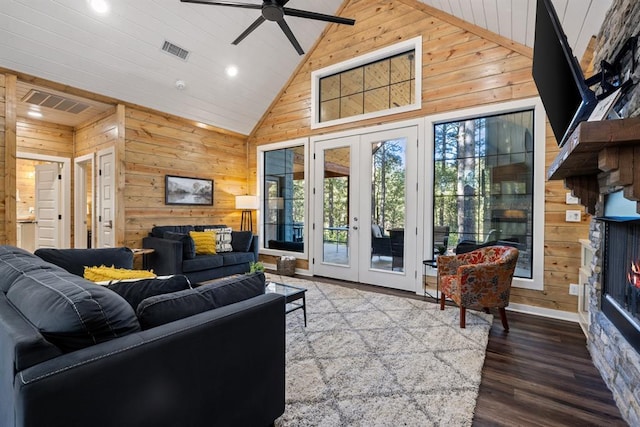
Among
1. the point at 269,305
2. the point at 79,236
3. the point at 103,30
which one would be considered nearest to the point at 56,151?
the point at 79,236

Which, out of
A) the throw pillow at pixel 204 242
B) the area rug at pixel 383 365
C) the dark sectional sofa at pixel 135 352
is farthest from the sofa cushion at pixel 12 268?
the throw pillow at pixel 204 242

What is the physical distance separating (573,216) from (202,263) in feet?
14.5

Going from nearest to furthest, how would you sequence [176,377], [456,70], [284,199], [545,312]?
[176,377] < [545,312] < [456,70] < [284,199]

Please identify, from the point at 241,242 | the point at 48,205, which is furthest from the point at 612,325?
the point at 48,205

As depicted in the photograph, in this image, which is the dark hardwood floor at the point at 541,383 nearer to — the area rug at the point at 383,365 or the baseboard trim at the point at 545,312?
the area rug at the point at 383,365

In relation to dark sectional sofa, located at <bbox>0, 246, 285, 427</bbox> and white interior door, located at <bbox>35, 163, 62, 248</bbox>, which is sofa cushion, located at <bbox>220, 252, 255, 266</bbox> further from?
white interior door, located at <bbox>35, 163, 62, 248</bbox>

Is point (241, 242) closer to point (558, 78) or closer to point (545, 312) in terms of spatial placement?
point (545, 312)

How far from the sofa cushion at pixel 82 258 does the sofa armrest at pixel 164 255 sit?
1.07m

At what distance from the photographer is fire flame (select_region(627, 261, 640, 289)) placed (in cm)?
165

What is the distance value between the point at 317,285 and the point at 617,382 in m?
3.25

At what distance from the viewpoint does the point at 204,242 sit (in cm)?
475

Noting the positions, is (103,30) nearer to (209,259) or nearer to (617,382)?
(209,259)

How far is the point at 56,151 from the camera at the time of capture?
575 cm

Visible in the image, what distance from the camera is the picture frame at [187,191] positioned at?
518cm
